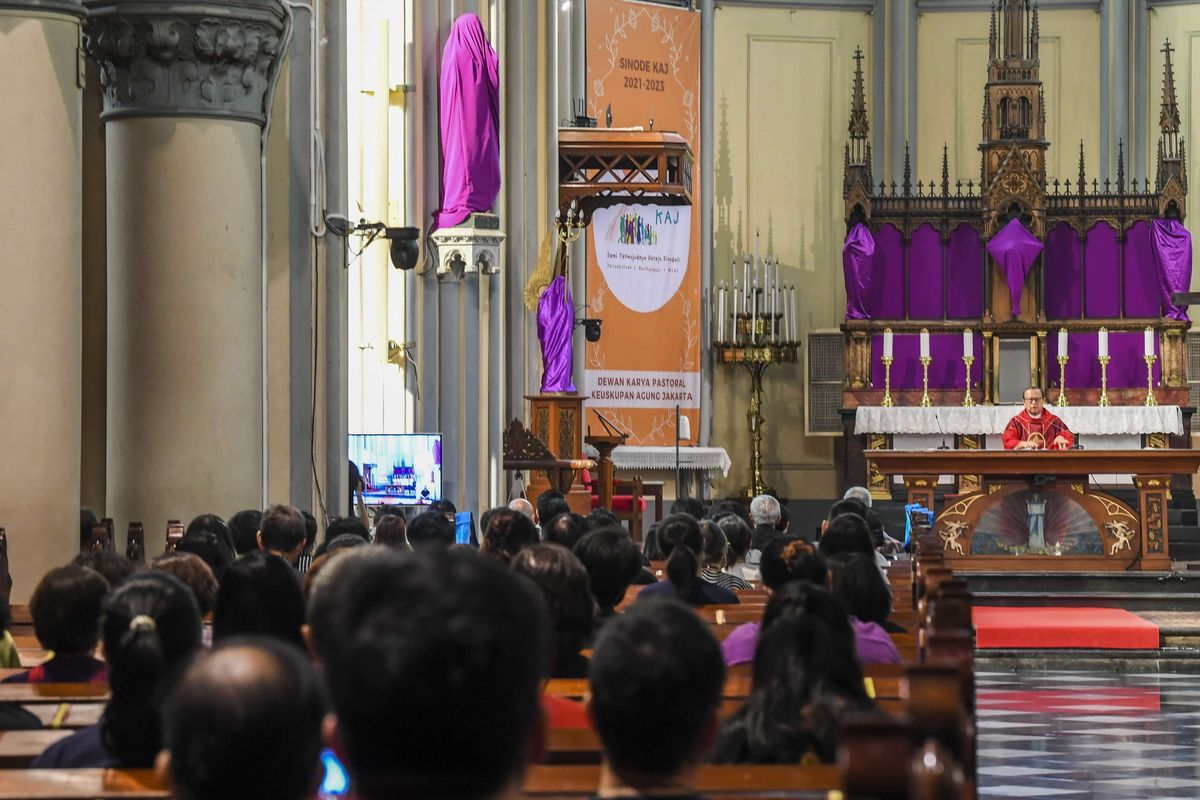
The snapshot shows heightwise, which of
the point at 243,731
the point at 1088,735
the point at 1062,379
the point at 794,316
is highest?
the point at 794,316

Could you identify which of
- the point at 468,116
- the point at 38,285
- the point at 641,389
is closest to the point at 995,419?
the point at 641,389

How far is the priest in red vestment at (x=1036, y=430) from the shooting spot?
15672mm

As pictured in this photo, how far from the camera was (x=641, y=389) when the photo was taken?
23.9 m

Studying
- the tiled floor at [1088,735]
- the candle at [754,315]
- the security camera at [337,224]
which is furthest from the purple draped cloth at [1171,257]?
the security camera at [337,224]

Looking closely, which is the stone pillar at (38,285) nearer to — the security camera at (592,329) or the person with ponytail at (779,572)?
the person with ponytail at (779,572)

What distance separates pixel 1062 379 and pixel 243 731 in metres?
21.5

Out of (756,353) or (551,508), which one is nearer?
(551,508)

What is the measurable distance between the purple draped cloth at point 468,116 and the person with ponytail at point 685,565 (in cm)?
848

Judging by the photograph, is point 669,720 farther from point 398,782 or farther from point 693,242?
point 693,242

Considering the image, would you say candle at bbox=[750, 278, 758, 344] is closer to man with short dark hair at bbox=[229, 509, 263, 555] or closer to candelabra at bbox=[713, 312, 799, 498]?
candelabra at bbox=[713, 312, 799, 498]

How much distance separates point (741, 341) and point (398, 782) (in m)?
22.7

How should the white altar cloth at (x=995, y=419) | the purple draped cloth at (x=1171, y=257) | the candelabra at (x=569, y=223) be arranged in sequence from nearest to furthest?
the candelabra at (x=569, y=223) → the white altar cloth at (x=995, y=419) → the purple draped cloth at (x=1171, y=257)

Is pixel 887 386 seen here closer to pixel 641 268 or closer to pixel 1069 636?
pixel 641 268

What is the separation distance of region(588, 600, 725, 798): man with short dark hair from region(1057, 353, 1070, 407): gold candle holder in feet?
67.2
